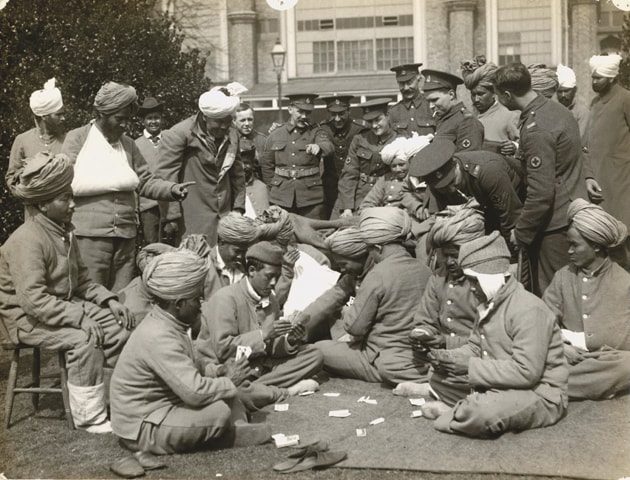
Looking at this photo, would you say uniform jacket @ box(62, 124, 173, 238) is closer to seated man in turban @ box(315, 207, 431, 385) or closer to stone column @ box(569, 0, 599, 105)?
seated man in turban @ box(315, 207, 431, 385)

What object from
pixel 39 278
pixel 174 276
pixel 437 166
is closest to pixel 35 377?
pixel 39 278

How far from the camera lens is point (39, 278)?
6.13 metres

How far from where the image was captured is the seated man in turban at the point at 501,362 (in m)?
5.54

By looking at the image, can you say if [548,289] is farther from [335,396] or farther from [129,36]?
[129,36]

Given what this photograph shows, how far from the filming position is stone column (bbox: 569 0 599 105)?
16.4 m

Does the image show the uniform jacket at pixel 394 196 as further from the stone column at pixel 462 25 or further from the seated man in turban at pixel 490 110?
the stone column at pixel 462 25

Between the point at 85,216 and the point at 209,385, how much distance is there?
251 cm

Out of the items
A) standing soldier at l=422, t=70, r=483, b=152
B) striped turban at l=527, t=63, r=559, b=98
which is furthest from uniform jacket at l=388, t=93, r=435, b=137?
striped turban at l=527, t=63, r=559, b=98

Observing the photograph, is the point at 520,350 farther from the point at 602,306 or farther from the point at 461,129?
the point at 461,129

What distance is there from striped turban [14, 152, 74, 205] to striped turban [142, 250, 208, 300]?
1259mm

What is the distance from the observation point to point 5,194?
10.0 metres

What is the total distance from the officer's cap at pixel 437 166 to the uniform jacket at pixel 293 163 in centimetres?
360

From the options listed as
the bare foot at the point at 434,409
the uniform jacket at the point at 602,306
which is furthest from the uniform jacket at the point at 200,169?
the uniform jacket at the point at 602,306

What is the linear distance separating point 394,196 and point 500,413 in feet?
11.9
